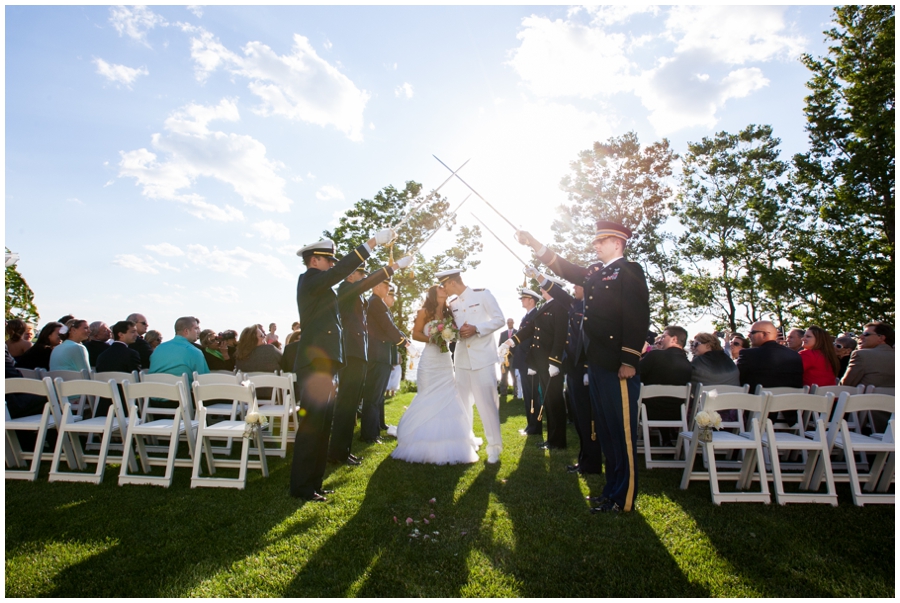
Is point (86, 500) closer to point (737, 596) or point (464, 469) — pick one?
point (464, 469)

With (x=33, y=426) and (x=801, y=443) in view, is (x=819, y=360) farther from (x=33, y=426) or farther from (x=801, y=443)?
(x=33, y=426)

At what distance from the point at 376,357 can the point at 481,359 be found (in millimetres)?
2001

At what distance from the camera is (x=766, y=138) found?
88.4ft

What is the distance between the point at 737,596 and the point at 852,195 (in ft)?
72.1

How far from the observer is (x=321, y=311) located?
523cm

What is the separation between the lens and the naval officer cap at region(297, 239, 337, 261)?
5414 mm

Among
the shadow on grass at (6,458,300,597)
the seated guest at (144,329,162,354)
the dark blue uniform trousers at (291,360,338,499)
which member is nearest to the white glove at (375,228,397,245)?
the dark blue uniform trousers at (291,360,338,499)

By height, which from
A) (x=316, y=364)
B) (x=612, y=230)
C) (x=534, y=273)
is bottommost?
(x=316, y=364)

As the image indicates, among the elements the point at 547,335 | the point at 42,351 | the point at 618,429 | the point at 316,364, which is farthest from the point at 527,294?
the point at 42,351

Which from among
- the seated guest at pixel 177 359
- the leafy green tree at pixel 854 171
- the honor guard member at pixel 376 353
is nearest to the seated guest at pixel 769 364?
the honor guard member at pixel 376 353

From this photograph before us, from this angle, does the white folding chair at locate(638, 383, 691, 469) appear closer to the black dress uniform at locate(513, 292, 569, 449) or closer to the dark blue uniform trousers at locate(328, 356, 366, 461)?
the black dress uniform at locate(513, 292, 569, 449)

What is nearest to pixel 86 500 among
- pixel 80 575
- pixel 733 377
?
pixel 80 575

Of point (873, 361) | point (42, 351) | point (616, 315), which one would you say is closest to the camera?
point (616, 315)

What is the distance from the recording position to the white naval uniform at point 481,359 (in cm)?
670
